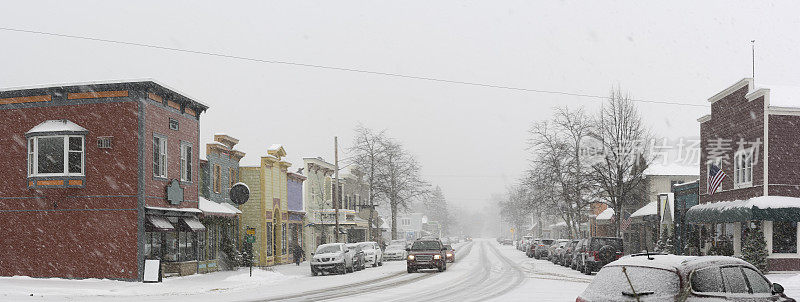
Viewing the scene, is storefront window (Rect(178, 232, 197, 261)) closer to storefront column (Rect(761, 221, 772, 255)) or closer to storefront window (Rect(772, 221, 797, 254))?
storefront column (Rect(761, 221, 772, 255))

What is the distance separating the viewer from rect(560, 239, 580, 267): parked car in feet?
131

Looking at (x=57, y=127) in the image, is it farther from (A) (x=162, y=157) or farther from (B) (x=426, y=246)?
(B) (x=426, y=246)

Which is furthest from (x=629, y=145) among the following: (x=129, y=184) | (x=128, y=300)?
(x=128, y=300)

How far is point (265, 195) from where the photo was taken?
44250mm

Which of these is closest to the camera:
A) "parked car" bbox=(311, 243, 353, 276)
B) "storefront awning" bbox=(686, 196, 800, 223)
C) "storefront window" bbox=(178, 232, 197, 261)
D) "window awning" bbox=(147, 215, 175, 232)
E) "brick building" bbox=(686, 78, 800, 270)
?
"window awning" bbox=(147, 215, 175, 232)

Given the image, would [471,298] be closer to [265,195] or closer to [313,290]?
[313,290]

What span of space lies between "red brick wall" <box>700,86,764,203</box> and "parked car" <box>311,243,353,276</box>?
1781cm

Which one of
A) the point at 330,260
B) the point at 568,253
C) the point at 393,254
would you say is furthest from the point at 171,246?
the point at 393,254

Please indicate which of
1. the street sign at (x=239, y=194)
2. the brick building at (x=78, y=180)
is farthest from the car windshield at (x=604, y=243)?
the brick building at (x=78, y=180)

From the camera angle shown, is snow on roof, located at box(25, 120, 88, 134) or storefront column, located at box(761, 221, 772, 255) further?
storefront column, located at box(761, 221, 772, 255)

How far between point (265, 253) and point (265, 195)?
3.41 meters

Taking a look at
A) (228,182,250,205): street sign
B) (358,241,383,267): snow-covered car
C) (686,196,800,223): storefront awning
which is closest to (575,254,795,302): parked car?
(686,196,800,223): storefront awning

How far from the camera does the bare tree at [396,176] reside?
222 feet

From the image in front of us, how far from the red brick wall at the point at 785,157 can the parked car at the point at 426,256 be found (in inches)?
559
